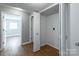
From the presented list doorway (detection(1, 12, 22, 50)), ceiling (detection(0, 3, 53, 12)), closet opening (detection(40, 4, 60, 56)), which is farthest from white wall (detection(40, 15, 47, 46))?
doorway (detection(1, 12, 22, 50))

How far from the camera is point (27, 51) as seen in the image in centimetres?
99

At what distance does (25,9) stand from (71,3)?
569 millimetres

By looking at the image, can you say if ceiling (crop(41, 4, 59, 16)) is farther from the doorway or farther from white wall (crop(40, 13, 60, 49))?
the doorway

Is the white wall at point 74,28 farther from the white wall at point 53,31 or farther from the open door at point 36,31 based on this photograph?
the open door at point 36,31

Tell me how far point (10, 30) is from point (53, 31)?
561 millimetres

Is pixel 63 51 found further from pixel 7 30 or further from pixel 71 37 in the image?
pixel 7 30

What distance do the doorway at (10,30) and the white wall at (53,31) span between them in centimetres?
39

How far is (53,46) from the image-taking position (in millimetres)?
1017

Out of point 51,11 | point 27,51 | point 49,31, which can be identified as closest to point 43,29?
point 49,31

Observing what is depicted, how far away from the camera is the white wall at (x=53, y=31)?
3.22ft

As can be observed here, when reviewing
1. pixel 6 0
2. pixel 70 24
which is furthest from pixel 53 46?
pixel 6 0

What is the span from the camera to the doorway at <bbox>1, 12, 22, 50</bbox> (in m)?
0.93

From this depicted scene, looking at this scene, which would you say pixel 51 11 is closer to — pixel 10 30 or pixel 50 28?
pixel 50 28

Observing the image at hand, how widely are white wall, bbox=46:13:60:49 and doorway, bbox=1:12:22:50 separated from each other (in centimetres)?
39
